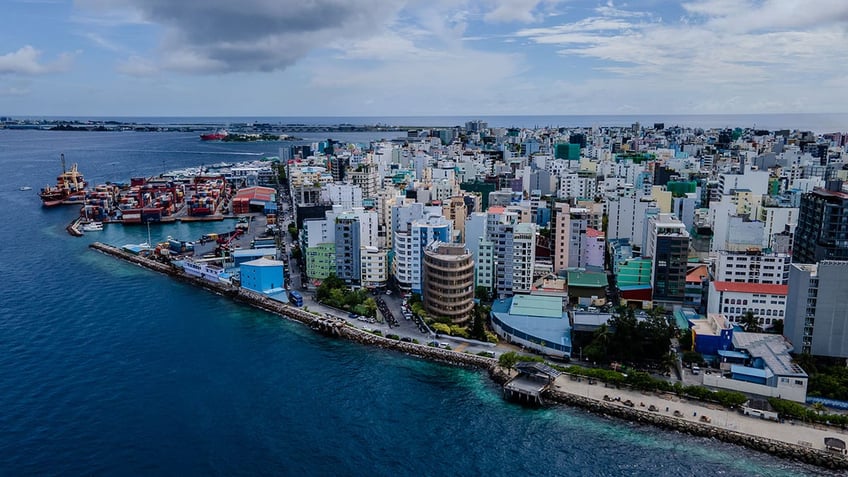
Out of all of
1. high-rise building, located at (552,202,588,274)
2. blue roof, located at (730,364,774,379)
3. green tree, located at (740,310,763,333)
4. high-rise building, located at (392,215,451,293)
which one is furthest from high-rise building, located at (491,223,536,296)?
blue roof, located at (730,364,774,379)

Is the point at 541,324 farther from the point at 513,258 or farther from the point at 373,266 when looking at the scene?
the point at 373,266

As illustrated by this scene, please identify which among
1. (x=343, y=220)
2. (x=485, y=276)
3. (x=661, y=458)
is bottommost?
(x=661, y=458)

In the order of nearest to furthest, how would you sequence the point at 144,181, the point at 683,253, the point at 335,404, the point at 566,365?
1. the point at 335,404
2. the point at 566,365
3. the point at 683,253
4. the point at 144,181

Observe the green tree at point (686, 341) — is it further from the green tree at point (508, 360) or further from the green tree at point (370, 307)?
the green tree at point (370, 307)

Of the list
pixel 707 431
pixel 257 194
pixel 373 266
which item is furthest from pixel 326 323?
pixel 257 194

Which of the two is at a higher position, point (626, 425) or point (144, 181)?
point (144, 181)

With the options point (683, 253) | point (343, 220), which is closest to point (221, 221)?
point (343, 220)

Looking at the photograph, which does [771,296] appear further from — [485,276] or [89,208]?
[89,208]
